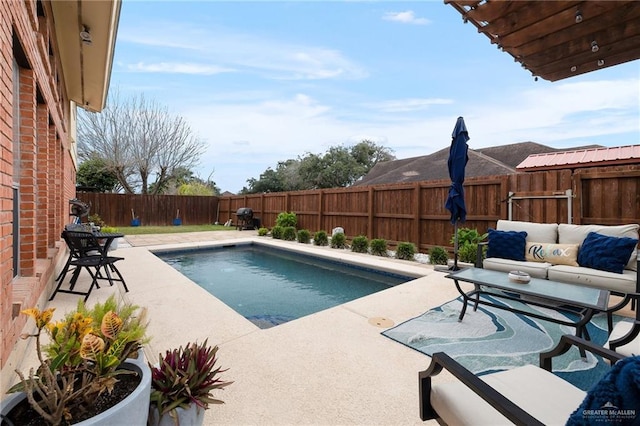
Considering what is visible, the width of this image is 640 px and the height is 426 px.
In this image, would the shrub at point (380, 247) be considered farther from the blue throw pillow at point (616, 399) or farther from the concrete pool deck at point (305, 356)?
the blue throw pillow at point (616, 399)

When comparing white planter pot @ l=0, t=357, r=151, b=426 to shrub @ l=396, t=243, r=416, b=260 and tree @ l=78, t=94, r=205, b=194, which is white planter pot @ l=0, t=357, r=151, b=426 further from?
Answer: tree @ l=78, t=94, r=205, b=194

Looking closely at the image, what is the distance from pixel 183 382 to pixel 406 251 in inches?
237

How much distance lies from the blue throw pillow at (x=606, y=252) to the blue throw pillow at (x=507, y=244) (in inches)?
26.9

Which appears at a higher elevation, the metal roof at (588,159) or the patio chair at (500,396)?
the metal roof at (588,159)

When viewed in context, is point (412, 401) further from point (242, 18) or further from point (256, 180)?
point (256, 180)

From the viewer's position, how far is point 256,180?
26.6m

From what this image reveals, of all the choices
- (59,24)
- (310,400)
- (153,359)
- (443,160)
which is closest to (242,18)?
(59,24)

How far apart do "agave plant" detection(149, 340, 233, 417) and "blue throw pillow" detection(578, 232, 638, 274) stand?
4501 millimetres

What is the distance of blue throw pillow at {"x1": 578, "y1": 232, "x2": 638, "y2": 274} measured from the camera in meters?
3.54

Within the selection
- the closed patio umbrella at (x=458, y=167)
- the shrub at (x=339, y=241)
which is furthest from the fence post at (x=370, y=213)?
the closed patio umbrella at (x=458, y=167)

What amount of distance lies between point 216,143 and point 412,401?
22.2m

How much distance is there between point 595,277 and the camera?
3430 millimetres

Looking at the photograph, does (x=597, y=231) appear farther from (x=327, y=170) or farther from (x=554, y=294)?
(x=327, y=170)

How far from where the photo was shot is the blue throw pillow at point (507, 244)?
4441mm
